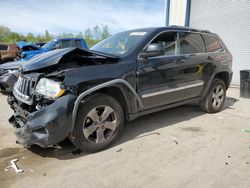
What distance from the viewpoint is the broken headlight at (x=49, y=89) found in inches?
113

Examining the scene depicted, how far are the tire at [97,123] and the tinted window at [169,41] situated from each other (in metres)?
1.45

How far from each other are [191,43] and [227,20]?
240 inches

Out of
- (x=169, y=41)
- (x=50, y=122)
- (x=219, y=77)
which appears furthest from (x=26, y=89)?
(x=219, y=77)

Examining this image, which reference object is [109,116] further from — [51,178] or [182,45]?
[182,45]

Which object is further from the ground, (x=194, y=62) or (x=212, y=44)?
(x=212, y=44)

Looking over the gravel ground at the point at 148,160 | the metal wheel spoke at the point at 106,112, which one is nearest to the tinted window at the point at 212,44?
the gravel ground at the point at 148,160

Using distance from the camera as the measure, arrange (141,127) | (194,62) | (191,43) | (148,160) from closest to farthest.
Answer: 1. (148,160)
2. (141,127)
3. (194,62)
4. (191,43)

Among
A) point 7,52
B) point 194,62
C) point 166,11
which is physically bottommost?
point 7,52

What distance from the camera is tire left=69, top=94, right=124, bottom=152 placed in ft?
10.0

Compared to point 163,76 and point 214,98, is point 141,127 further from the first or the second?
point 214,98

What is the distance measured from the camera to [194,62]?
4484 mm

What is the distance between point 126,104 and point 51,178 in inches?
58.3

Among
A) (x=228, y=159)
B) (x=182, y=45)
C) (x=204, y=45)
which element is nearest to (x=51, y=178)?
(x=228, y=159)

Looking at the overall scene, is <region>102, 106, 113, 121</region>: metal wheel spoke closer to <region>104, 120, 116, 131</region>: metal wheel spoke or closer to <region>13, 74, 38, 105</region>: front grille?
<region>104, 120, 116, 131</region>: metal wheel spoke
